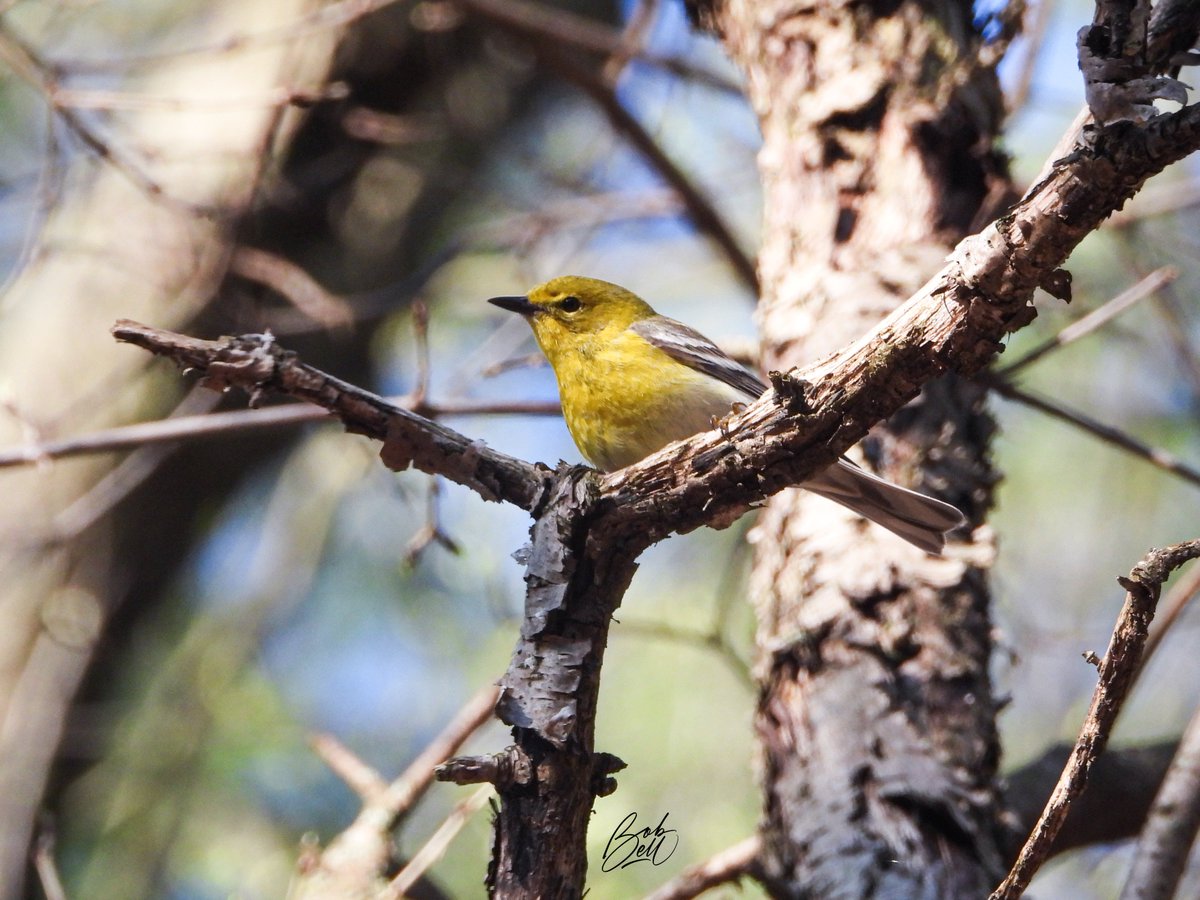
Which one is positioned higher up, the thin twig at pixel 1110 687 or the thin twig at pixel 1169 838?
the thin twig at pixel 1169 838

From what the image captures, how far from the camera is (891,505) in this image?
423 centimetres

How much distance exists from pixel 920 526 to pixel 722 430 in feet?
Result: 5.23

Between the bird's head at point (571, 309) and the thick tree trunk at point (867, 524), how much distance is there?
70cm

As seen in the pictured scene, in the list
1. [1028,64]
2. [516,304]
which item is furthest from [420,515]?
[1028,64]

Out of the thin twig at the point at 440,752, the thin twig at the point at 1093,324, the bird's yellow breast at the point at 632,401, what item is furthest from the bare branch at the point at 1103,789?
the thin twig at the point at 440,752

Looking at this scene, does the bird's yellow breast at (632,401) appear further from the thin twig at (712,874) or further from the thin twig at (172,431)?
the thin twig at (712,874)


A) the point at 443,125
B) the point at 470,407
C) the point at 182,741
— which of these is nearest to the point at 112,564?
the point at 182,741

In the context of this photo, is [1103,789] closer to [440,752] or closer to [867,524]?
[867,524]

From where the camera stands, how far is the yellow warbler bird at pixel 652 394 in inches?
166

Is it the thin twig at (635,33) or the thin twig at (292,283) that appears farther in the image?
the thin twig at (635,33)

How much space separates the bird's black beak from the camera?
5.32 metres

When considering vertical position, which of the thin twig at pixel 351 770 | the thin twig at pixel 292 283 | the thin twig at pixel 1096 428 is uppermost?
the thin twig at pixel 292 283

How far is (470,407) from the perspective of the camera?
15.6 feet

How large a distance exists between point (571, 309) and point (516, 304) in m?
0.25
